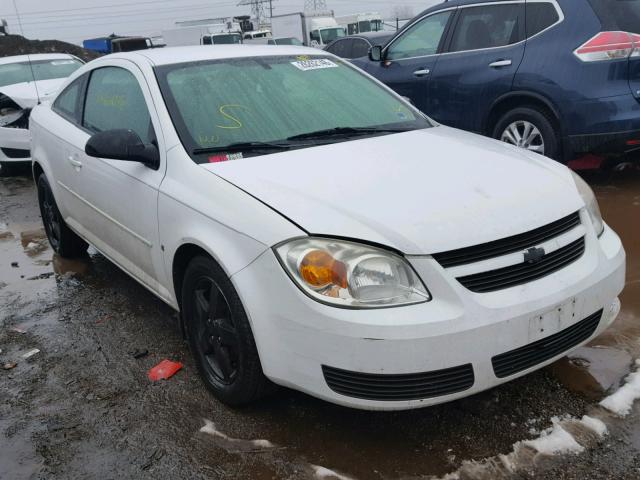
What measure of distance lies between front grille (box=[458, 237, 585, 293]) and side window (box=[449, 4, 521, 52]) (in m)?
4.00

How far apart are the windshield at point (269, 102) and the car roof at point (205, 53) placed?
2.6 inches

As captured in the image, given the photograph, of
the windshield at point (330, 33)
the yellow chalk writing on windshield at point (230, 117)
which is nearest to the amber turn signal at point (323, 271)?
the yellow chalk writing on windshield at point (230, 117)

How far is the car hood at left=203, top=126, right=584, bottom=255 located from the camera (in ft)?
7.67

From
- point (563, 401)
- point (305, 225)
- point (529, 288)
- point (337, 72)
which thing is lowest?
point (563, 401)

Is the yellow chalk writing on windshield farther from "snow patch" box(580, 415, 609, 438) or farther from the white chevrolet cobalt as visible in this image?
"snow patch" box(580, 415, 609, 438)

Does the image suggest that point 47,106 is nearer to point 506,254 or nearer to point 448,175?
point 448,175

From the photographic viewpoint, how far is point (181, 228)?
2.85 metres

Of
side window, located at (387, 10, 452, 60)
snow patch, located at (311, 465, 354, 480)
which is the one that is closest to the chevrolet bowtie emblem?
snow patch, located at (311, 465, 354, 480)

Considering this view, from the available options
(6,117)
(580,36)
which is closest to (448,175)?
(580,36)

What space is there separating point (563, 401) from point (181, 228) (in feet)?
6.11

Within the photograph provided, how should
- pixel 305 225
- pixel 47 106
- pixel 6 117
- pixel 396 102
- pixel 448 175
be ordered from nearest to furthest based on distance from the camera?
pixel 305 225 < pixel 448 175 < pixel 396 102 < pixel 47 106 < pixel 6 117

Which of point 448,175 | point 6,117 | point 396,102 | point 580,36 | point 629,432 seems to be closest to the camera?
point 629,432

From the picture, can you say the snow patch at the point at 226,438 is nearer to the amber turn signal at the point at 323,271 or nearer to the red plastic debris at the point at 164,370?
the red plastic debris at the point at 164,370

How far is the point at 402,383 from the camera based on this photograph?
2.27 metres
